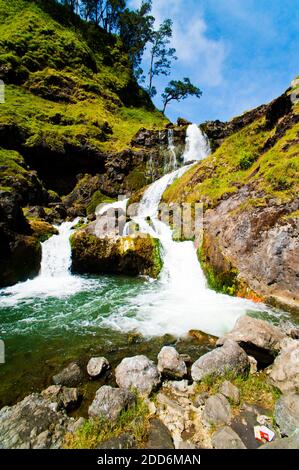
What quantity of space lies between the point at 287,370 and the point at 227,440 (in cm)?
203

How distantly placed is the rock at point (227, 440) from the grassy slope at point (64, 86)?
29.5 meters

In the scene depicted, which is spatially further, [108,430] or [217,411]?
[217,411]

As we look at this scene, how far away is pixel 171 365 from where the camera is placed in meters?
5.63

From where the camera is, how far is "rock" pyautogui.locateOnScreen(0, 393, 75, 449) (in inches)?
155

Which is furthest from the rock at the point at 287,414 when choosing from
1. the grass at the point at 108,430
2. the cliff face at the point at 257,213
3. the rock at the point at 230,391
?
the cliff face at the point at 257,213

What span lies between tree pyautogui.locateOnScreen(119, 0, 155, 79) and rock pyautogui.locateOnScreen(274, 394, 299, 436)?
66492 millimetres

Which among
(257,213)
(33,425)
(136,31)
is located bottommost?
(33,425)

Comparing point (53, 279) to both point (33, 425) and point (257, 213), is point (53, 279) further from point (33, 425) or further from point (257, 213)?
point (33, 425)

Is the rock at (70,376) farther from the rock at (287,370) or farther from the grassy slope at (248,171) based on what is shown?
the grassy slope at (248,171)

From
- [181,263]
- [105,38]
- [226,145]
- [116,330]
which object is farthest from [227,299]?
[105,38]

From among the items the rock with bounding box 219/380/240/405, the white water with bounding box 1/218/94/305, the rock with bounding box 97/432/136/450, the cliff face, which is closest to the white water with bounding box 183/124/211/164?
the cliff face

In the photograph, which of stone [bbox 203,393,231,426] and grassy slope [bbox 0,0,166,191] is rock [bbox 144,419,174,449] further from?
grassy slope [bbox 0,0,166,191]

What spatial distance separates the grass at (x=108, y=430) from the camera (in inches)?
157

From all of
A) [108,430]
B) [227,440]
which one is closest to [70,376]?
[108,430]
